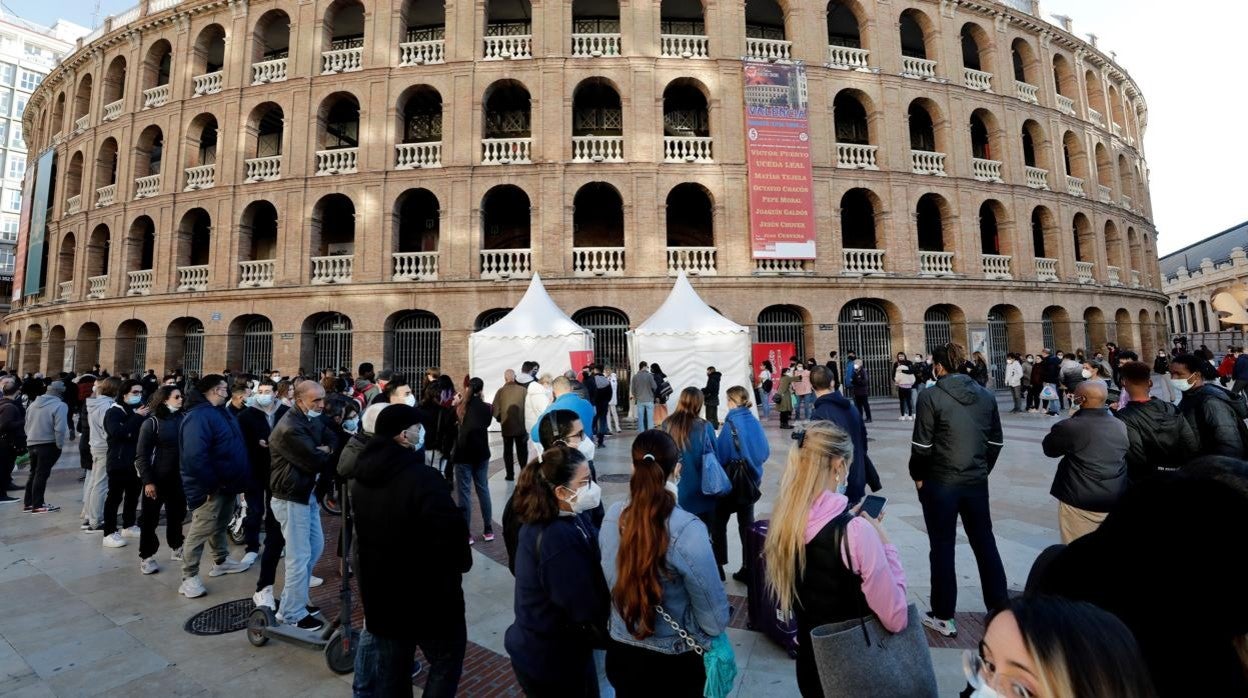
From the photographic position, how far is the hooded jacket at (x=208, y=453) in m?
4.81

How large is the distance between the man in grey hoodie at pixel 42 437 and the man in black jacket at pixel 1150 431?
12.7 metres

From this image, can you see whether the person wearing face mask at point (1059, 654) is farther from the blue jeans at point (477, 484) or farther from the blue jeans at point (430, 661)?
the blue jeans at point (477, 484)

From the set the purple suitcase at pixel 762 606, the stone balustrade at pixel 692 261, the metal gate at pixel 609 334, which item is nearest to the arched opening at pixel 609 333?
the metal gate at pixel 609 334

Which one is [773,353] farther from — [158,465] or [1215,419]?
[158,465]

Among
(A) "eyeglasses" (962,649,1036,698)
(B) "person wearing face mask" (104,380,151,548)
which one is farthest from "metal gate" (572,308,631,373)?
(A) "eyeglasses" (962,649,1036,698)

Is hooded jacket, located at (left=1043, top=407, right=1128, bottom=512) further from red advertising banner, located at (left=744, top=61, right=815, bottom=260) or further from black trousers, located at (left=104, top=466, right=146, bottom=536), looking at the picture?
red advertising banner, located at (left=744, top=61, right=815, bottom=260)

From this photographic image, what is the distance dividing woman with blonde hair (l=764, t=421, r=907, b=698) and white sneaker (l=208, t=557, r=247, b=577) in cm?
593

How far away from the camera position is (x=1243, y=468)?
1270 mm

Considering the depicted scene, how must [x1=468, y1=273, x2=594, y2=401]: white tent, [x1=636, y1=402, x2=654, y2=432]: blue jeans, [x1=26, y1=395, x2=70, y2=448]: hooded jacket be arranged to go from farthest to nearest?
[x1=468, y1=273, x2=594, y2=401]: white tent → [x1=636, y1=402, x2=654, y2=432]: blue jeans → [x1=26, y1=395, x2=70, y2=448]: hooded jacket

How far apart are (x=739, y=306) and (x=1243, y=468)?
17510 millimetres

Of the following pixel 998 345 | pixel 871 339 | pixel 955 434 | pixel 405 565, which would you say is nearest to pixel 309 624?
pixel 405 565

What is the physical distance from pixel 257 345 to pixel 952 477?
22.6m

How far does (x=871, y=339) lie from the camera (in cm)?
1975

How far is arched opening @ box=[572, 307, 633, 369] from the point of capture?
18.8 meters
